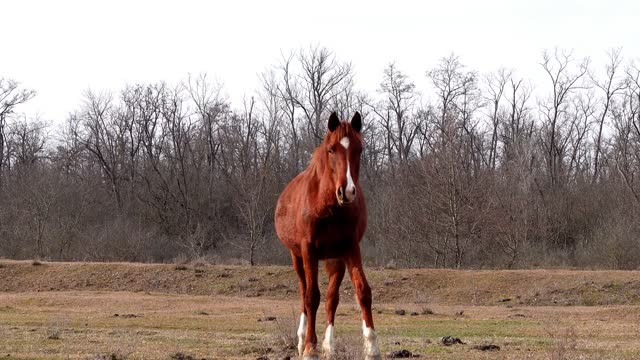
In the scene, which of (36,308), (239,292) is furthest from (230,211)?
(36,308)

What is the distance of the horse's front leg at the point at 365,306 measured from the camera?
867cm

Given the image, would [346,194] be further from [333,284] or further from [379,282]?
[379,282]

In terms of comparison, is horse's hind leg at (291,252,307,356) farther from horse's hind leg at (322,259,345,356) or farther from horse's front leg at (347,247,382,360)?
horse's front leg at (347,247,382,360)

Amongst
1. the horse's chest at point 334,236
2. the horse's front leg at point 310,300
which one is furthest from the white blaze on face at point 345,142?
the horse's front leg at point 310,300

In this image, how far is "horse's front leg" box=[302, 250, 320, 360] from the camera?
9406mm

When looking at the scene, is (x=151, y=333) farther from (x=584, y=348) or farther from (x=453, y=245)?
(x=453, y=245)

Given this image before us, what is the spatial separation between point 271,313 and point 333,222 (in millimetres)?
15505

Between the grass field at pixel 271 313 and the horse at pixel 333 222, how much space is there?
54 cm

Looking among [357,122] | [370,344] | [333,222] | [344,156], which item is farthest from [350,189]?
[370,344]

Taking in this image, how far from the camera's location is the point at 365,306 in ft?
29.0

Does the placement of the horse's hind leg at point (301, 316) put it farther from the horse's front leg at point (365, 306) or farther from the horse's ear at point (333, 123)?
the horse's ear at point (333, 123)

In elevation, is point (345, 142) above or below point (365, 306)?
above

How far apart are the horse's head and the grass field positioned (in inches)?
76.2

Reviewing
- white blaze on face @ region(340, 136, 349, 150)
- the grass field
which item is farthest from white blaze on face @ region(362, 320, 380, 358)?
white blaze on face @ region(340, 136, 349, 150)
